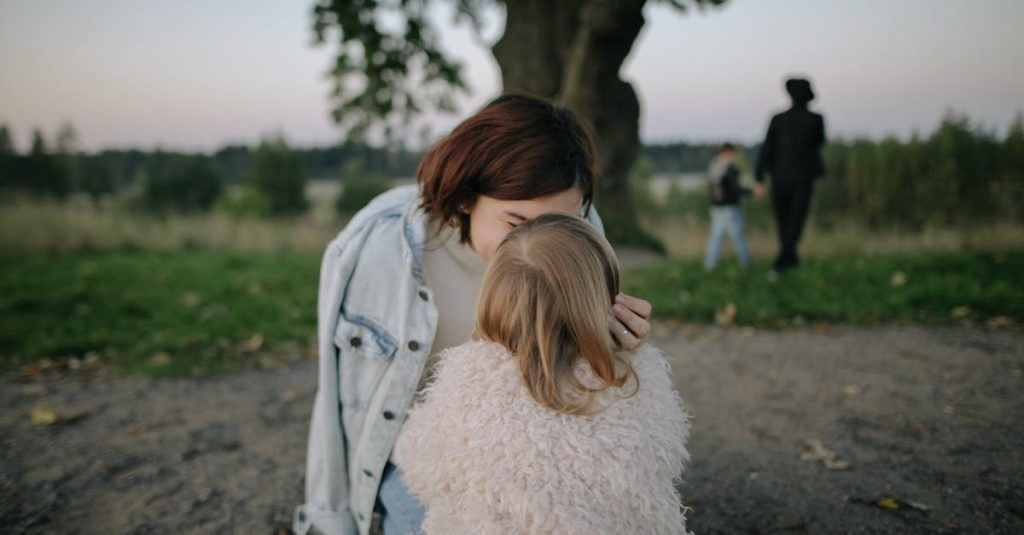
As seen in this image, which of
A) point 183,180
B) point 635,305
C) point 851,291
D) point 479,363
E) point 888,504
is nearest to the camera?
point 479,363

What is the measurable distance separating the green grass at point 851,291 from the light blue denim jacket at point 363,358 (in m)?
4.11

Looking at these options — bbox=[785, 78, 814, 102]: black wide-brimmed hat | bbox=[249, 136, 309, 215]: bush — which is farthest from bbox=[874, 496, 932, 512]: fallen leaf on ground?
bbox=[249, 136, 309, 215]: bush

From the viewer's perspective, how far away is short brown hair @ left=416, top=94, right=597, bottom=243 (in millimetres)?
1876

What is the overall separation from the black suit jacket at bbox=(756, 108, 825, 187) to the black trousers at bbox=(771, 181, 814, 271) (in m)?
0.09

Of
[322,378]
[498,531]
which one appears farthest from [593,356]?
[322,378]

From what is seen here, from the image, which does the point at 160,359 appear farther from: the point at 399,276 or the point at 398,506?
the point at 398,506

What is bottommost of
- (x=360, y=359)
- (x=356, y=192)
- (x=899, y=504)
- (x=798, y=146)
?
(x=356, y=192)

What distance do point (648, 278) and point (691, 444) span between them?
4.15 meters

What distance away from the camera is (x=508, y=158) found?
1.88 metres

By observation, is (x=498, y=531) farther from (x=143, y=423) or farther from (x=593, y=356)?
(x=143, y=423)

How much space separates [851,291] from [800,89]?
8.06 feet

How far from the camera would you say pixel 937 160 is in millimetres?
12148

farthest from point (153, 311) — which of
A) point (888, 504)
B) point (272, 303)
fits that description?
point (888, 504)

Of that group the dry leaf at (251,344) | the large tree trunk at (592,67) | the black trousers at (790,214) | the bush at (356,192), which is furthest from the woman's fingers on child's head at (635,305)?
the bush at (356,192)
